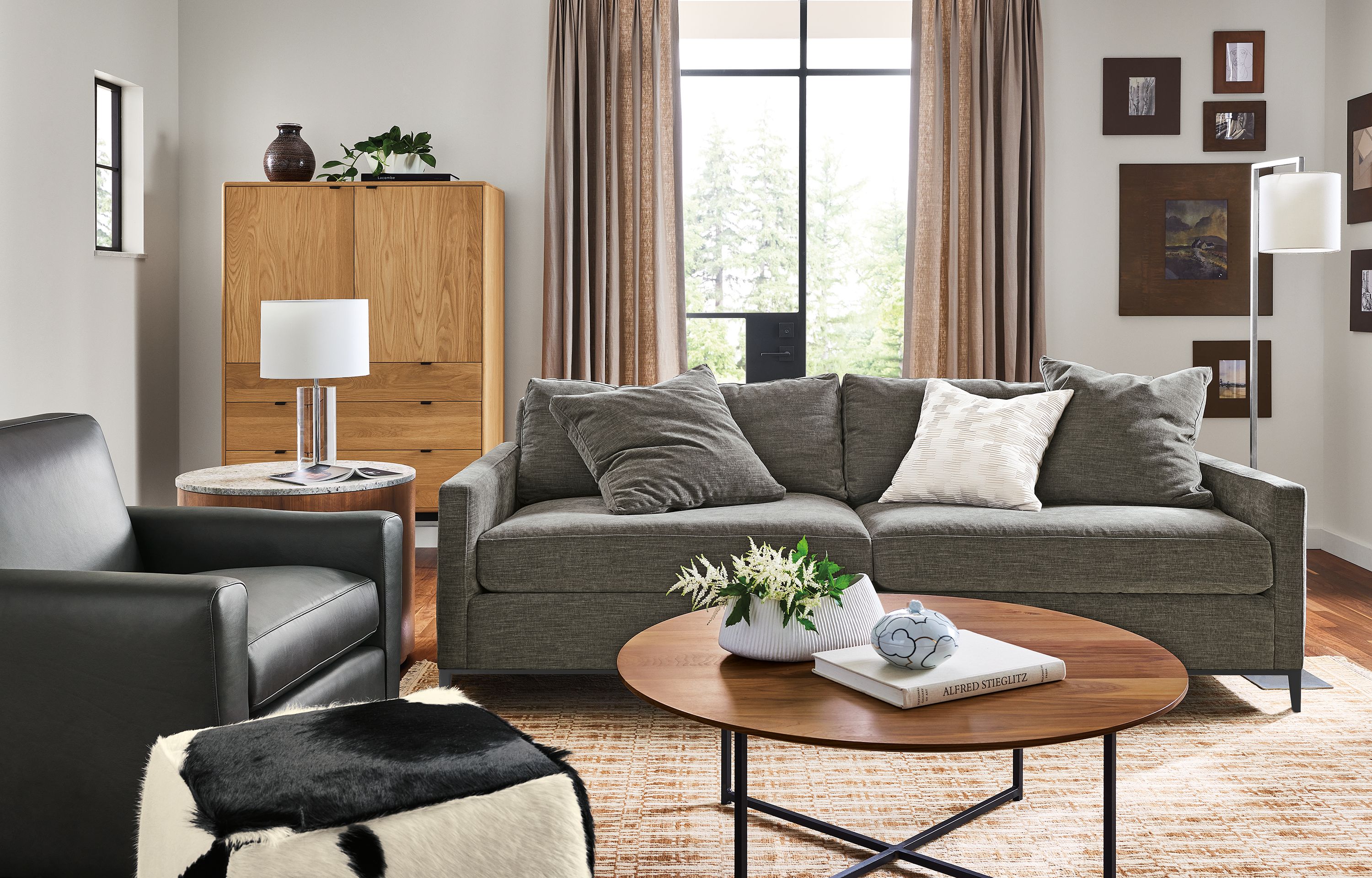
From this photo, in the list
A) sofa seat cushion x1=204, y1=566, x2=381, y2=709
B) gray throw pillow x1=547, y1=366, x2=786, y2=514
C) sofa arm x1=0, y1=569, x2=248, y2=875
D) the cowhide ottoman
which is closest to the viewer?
the cowhide ottoman

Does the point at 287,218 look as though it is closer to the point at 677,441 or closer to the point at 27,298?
the point at 27,298

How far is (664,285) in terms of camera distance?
17.4 feet

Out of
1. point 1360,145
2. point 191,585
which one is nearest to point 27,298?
point 191,585

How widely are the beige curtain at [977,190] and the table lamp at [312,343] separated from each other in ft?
9.43

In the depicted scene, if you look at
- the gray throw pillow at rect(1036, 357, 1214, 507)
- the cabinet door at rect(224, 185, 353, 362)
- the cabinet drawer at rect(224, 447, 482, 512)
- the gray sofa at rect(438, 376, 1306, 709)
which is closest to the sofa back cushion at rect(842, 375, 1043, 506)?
the gray throw pillow at rect(1036, 357, 1214, 507)

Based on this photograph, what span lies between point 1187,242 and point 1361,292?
766mm

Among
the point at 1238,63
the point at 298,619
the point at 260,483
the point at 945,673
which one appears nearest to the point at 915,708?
the point at 945,673

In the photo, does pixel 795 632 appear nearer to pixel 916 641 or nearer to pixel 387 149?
pixel 916 641

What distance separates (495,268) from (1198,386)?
3.11 metres

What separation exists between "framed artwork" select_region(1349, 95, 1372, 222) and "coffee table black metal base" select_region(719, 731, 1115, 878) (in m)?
3.56

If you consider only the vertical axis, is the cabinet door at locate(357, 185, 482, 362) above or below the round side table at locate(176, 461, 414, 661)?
above

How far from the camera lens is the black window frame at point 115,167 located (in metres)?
4.93

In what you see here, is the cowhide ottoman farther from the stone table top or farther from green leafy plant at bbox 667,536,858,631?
the stone table top

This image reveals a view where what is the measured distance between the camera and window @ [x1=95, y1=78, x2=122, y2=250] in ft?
15.9
